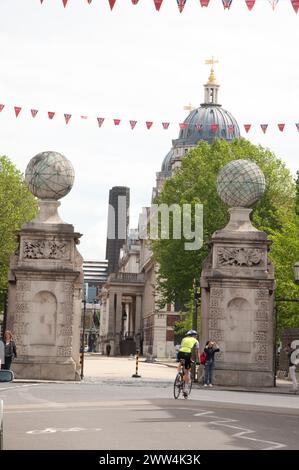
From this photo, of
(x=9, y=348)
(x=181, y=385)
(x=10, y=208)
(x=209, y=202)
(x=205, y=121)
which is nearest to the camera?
(x=181, y=385)

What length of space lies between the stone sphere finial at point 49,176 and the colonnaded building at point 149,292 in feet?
141

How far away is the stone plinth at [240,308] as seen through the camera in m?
32.4

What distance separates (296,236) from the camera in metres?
48.5

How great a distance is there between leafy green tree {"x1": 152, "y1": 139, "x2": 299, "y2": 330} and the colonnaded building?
53.4 feet

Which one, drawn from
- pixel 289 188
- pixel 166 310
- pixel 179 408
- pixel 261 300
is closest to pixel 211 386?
pixel 261 300

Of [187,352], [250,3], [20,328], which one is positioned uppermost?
[250,3]

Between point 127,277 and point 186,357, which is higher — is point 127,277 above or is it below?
above

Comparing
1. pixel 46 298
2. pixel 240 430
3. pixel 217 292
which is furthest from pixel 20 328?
pixel 240 430

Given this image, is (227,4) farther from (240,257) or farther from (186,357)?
(240,257)

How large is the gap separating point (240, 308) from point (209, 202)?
2236 centimetres

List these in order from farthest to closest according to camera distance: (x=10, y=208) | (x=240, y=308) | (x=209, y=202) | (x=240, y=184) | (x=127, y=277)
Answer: (x=127, y=277)
(x=10, y=208)
(x=209, y=202)
(x=240, y=184)
(x=240, y=308)

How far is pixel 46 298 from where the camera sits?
33.0 metres

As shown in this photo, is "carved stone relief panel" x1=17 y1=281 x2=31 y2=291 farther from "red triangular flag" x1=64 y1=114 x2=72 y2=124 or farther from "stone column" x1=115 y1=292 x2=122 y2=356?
"stone column" x1=115 y1=292 x2=122 y2=356

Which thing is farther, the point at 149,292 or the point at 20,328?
the point at 149,292
